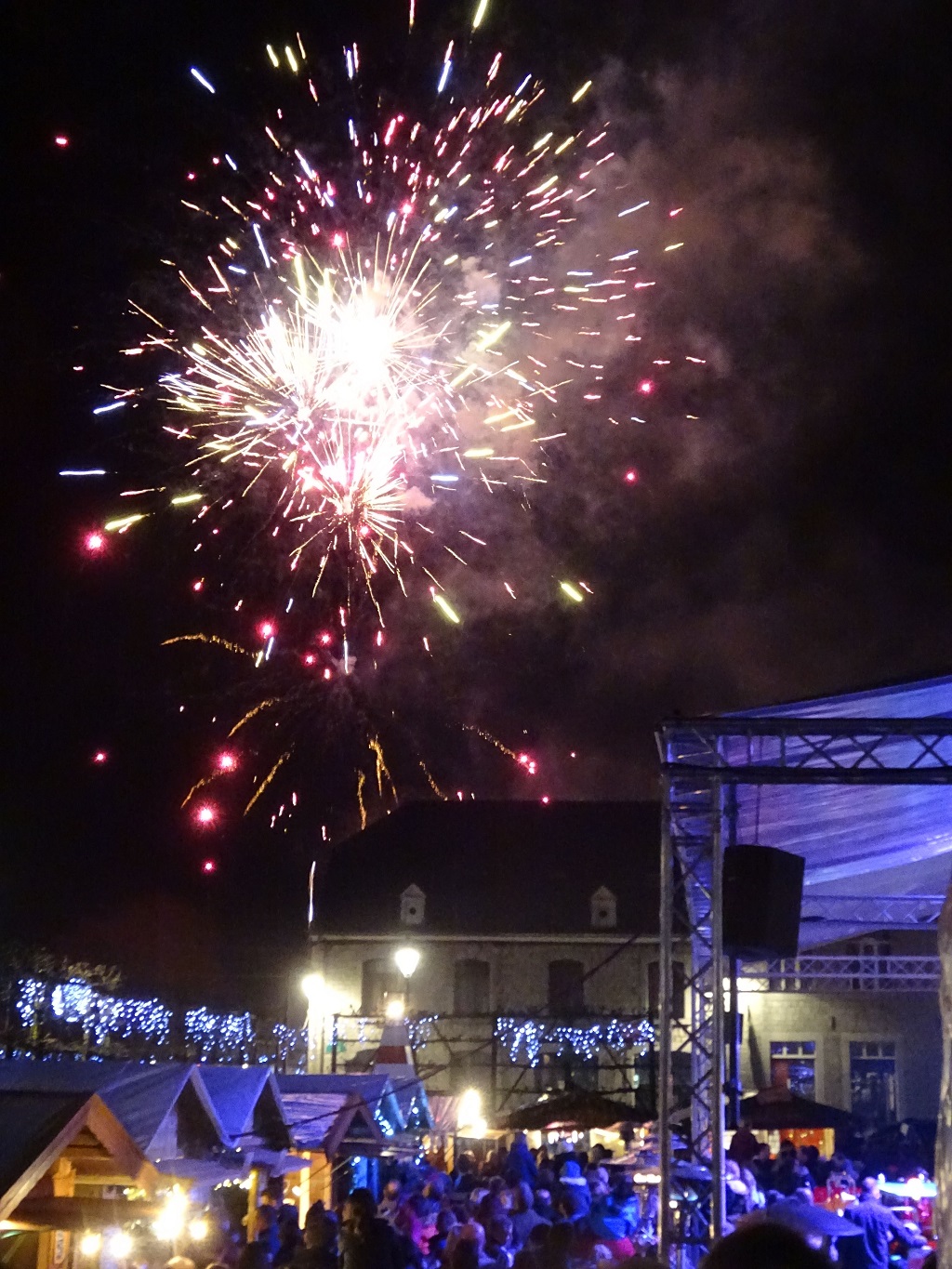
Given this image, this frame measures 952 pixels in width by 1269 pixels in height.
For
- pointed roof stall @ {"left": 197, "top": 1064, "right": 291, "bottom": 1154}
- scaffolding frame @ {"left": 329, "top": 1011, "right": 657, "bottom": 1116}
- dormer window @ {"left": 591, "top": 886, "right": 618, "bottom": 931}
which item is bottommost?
scaffolding frame @ {"left": 329, "top": 1011, "right": 657, "bottom": 1116}

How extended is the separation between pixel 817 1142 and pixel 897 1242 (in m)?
13.0

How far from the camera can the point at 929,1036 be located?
30.1m

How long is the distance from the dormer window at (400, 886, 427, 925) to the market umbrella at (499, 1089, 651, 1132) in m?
12.8

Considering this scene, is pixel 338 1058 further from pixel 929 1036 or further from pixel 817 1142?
pixel 929 1036

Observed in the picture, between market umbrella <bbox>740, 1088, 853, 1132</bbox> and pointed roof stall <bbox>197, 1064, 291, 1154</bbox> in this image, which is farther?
market umbrella <bbox>740, 1088, 853, 1132</bbox>

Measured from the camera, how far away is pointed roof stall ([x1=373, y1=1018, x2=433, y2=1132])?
15461 millimetres

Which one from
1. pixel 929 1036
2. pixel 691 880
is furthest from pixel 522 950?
pixel 691 880

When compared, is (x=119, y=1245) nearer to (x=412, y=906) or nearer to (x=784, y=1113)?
(x=784, y=1113)

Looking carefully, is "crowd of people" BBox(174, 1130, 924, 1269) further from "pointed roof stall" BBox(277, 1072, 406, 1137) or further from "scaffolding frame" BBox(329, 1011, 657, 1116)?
"scaffolding frame" BBox(329, 1011, 657, 1116)

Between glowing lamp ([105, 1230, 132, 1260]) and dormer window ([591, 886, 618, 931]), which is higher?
dormer window ([591, 886, 618, 931])

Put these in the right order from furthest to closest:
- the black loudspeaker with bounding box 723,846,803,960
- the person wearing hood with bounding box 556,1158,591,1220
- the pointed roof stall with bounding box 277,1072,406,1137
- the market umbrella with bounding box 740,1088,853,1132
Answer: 1. the market umbrella with bounding box 740,1088,853,1132
2. the pointed roof stall with bounding box 277,1072,406,1137
3. the person wearing hood with bounding box 556,1158,591,1220
4. the black loudspeaker with bounding box 723,846,803,960

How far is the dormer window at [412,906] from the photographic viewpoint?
107ft

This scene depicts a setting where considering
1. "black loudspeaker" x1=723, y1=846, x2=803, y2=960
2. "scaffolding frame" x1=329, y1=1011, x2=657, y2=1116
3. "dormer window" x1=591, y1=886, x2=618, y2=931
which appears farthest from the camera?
"dormer window" x1=591, y1=886, x2=618, y2=931

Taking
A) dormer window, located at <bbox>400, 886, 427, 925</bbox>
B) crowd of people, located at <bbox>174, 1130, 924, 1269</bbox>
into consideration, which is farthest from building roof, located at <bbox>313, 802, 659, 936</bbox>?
Answer: crowd of people, located at <bbox>174, 1130, 924, 1269</bbox>
